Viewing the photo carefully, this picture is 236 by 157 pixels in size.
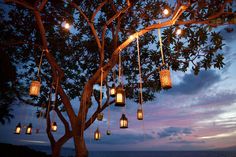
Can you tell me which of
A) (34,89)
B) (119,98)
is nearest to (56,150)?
(34,89)

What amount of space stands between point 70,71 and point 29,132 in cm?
372

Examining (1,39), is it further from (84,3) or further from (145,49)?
(145,49)

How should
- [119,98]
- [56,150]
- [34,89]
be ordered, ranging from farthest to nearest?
[56,150] < [34,89] < [119,98]

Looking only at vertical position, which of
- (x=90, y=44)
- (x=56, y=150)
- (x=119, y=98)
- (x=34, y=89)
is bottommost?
(x=56, y=150)

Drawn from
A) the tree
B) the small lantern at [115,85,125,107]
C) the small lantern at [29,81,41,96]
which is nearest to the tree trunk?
the tree

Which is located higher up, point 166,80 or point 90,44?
point 90,44

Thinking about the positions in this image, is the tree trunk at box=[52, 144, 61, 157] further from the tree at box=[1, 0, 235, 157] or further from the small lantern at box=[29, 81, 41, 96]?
the small lantern at box=[29, 81, 41, 96]

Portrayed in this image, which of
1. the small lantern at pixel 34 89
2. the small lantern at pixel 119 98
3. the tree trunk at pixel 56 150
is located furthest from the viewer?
the tree trunk at pixel 56 150

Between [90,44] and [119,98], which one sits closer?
[119,98]

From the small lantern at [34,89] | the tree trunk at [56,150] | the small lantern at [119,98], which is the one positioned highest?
the small lantern at [34,89]

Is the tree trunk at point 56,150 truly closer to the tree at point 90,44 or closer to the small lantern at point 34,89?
the tree at point 90,44

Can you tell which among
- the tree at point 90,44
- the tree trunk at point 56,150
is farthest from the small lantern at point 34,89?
the tree trunk at point 56,150

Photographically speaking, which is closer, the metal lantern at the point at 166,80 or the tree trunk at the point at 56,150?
the metal lantern at the point at 166,80

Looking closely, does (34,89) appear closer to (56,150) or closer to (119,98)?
(119,98)
